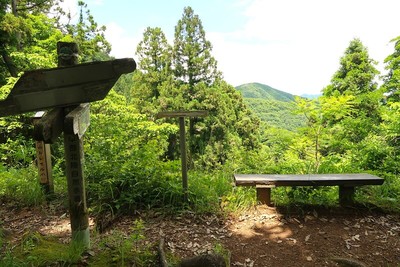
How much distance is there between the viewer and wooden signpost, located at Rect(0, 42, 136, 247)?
2.16m

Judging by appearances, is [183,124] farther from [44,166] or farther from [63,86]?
[44,166]

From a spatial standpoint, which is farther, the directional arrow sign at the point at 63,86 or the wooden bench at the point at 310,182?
the wooden bench at the point at 310,182

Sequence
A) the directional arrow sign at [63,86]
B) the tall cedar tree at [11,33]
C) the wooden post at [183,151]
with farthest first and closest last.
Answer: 1. the tall cedar tree at [11,33]
2. the wooden post at [183,151]
3. the directional arrow sign at [63,86]

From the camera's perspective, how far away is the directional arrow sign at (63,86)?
2.16m

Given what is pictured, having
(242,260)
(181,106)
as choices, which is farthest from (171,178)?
(181,106)

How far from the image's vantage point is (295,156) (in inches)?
245

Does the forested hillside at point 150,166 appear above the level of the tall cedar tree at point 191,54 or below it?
below

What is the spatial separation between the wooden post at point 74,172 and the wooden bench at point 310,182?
6.86 feet

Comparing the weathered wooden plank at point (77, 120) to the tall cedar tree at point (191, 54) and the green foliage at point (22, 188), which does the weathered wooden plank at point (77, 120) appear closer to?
the green foliage at point (22, 188)

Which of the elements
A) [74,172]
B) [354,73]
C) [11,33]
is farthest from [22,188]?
[354,73]

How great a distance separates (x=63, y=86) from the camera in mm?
2273

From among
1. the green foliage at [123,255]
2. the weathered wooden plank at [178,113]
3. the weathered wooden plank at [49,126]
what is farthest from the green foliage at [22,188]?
the weathered wooden plank at [49,126]

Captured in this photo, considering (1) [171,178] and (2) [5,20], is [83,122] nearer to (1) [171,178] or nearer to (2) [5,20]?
(1) [171,178]

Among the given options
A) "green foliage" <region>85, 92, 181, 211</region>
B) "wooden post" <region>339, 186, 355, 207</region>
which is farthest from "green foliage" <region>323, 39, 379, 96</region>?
"green foliage" <region>85, 92, 181, 211</region>
